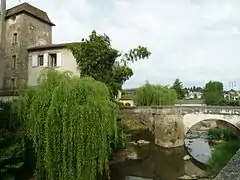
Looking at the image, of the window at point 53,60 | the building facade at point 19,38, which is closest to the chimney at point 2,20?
the building facade at point 19,38

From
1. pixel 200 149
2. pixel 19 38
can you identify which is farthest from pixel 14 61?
pixel 200 149

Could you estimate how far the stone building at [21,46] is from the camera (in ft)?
66.8

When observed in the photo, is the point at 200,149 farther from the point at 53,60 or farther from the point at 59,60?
the point at 53,60

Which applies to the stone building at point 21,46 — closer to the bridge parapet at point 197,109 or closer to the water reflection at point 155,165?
the water reflection at point 155,165

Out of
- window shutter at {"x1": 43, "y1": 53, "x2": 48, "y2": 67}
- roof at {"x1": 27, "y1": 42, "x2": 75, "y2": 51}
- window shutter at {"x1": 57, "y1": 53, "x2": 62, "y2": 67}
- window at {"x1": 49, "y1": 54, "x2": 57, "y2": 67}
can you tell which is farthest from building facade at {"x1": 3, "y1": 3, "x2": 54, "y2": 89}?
window shutter at {"x1": 57, "y1": 53, "x2": 62, "y2": 67}

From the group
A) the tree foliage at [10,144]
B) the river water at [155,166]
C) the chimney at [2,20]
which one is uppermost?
the chimney at [2,20]

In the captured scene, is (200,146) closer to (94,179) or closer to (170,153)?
(170,153)

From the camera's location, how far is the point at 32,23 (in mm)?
22016

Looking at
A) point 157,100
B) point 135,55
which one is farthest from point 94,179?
point 157,100

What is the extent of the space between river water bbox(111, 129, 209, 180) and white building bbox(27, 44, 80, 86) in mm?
6094

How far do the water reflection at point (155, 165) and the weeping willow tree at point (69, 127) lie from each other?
5.54 metres

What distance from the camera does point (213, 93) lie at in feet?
167

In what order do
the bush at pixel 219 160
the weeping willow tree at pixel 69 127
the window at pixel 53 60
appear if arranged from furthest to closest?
the window at pixel 53 60 < the bush at pixel 219 160 < the weeping willow tree at pixel 69 127

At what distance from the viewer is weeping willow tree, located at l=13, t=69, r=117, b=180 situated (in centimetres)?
922
